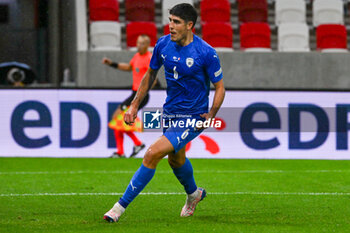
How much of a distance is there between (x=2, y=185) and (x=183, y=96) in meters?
3.37

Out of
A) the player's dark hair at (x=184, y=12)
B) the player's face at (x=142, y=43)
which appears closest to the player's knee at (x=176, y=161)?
the player's dark hair at (x=184, y=12)

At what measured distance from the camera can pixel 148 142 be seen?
1230cm

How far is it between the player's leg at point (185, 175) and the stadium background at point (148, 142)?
5.7 inches

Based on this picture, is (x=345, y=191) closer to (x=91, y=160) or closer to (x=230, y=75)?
(x=91, y=160)

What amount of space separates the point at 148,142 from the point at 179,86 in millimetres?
6284

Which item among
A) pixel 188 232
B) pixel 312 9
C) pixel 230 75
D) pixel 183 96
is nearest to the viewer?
pixel 188 232

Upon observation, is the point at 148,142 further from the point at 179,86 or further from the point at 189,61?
the point at 189,61

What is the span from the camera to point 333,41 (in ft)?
50.4

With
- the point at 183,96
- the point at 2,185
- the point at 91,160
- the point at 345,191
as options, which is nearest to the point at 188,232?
the point at 183,96

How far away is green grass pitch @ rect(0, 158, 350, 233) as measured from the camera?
5827 millimetres

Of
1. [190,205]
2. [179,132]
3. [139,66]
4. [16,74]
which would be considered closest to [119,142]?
[139,66]

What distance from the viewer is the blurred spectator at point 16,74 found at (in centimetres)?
1326

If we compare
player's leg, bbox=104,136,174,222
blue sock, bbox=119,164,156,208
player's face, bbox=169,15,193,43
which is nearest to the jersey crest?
player's face, bbox=169,15,193,43

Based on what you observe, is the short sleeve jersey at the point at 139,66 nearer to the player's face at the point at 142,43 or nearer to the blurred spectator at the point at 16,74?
the player's face at the point at 142,43
